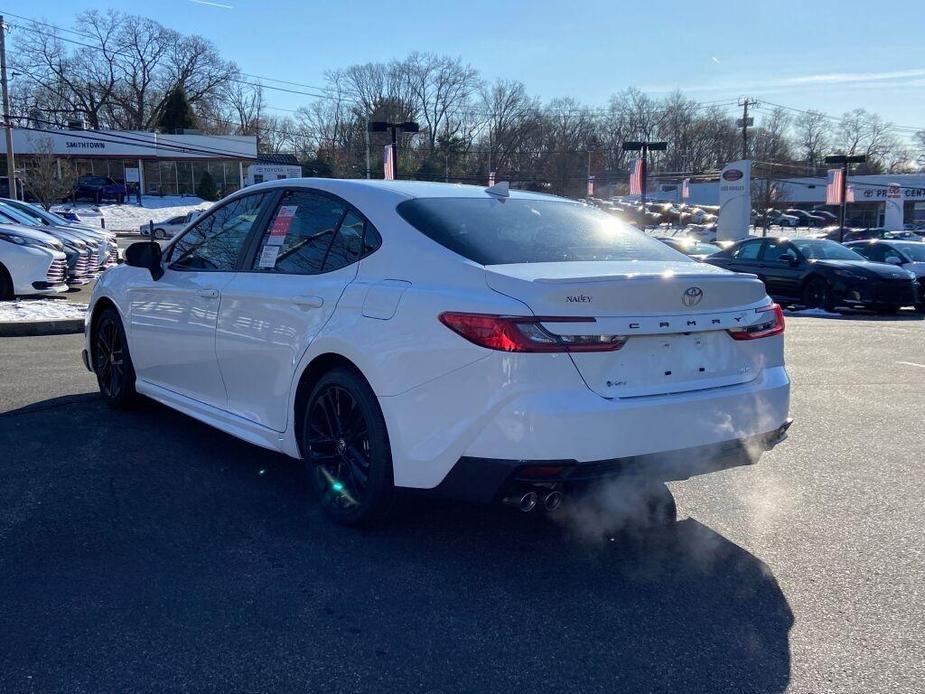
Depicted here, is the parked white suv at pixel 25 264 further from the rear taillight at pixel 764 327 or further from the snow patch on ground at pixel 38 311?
the rear taillight at pixel 764 327

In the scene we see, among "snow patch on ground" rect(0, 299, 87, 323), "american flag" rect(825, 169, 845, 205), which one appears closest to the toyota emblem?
"snow patch on ground" rect(0, 299, 87, 323)

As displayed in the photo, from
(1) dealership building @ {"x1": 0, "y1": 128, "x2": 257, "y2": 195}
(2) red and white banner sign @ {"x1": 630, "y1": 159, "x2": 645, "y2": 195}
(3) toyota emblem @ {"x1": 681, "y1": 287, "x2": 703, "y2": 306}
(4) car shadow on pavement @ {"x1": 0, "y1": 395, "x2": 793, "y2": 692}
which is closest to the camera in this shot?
(4) car shadow on pavement @ {"x1": 0, "y1": 395, "x2": 793, "y2": 692}

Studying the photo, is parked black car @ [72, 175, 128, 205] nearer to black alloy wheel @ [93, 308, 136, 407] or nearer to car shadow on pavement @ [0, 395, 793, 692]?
Result: black alloy wheel @ [93, 308, 136, 407]

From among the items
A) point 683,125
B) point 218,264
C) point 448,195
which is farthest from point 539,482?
point 683,125

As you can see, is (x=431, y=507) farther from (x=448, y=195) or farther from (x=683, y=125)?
(x=683, y=125)

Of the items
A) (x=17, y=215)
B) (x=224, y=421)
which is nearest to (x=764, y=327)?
(x=224, y=421)

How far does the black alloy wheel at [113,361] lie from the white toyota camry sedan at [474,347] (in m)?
1.40

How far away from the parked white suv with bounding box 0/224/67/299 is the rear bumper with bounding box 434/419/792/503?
37.5 feet

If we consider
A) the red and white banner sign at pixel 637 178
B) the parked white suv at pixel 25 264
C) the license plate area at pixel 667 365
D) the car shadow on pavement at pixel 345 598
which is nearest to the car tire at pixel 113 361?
the car shadow on pavement at pixel 345 598

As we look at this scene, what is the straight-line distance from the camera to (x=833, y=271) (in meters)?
16.0

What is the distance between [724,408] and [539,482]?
942 millimetres

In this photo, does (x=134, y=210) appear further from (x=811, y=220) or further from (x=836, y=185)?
(x=811, y=220)

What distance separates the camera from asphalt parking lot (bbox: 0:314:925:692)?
2807mm

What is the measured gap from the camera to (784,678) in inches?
109
